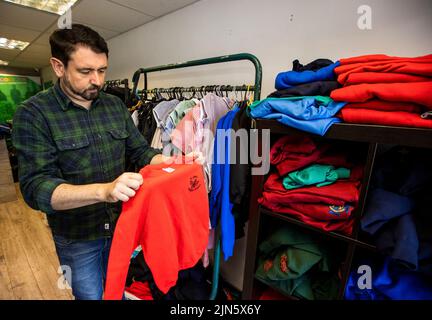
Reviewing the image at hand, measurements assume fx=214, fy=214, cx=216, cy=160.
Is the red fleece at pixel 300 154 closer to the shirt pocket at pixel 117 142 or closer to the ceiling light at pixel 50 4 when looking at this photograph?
the shirt pocket at pixel 117 142

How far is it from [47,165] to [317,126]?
0.99 meters

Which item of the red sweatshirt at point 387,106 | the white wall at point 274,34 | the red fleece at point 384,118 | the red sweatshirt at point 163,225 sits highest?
the white wall at point 274,34

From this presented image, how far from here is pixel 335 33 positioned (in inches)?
Answer: 42.1

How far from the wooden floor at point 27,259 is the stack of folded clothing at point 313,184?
1.81 meters

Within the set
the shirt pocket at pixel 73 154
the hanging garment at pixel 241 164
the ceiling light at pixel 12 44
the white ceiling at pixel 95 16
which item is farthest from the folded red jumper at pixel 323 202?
the ceiling light at pixel 12 44

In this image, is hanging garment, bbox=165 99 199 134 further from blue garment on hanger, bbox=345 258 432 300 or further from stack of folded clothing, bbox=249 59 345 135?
blue garment on hanger, bbox=345 258 432 300

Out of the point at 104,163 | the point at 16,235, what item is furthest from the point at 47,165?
the point at 16,235

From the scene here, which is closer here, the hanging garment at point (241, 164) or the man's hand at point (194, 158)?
the man's hand at point (194, 158)

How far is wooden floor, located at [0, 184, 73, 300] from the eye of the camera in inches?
Result: 65.9

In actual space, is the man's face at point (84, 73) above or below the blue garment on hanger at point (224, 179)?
above

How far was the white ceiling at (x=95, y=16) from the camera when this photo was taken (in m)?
1.75

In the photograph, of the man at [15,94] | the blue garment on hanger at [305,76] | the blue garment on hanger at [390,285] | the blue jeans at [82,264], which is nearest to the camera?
the blue garment on hanger at [390,285]

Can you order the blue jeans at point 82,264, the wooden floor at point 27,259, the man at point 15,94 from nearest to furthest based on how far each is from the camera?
the blue jeans at point 82,264, the wooden floor at point 27,259, the man at point 15,94

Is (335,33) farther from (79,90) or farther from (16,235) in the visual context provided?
(16,235)
